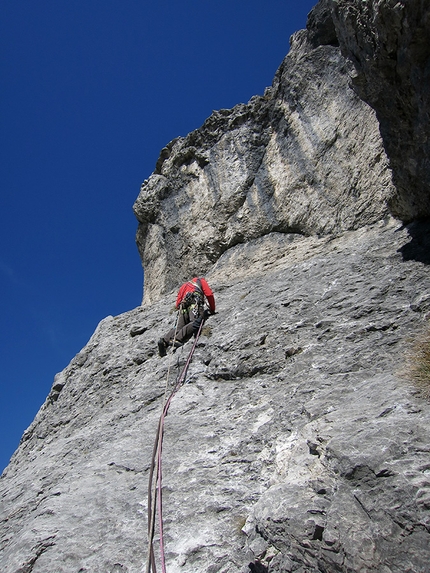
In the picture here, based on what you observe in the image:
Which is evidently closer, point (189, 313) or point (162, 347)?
point (162, 347)

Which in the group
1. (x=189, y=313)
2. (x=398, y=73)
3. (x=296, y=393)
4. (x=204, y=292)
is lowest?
(x=296, y=393)

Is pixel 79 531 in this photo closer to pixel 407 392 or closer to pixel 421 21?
pixel 407 392

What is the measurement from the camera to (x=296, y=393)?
5.64 meters

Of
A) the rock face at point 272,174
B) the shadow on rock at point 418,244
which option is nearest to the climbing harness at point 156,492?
the shadow on rock at point 418,244

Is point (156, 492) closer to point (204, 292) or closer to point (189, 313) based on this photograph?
point (189, 313)

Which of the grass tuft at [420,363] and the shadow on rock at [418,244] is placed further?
the shadow on rock at [418,244]

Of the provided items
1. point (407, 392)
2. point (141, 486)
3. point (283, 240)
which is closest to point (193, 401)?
point (141, 486)

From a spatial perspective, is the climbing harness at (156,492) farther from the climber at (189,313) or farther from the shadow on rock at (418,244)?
the shadow on rock at (418,244)

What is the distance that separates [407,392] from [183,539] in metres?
2.71

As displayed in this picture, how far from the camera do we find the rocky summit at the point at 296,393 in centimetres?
358

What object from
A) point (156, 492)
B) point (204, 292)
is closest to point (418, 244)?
point (204, 292)

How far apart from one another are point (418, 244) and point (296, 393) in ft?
13.4

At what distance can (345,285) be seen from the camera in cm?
762

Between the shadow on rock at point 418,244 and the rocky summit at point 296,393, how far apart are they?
4 cm
